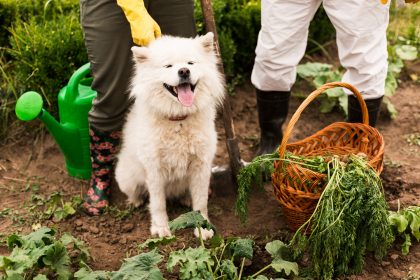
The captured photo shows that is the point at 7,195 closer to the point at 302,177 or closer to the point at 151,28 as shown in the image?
the point at 151,28

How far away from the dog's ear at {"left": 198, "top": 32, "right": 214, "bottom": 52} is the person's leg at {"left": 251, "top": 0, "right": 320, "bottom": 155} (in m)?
0.47

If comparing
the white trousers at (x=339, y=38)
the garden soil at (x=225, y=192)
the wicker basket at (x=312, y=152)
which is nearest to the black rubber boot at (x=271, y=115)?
the white trousers at (x=339, y=38)

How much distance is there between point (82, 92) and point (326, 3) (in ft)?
5.21

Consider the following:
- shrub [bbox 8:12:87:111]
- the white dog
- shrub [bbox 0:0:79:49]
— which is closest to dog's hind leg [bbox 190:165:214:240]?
the white dog

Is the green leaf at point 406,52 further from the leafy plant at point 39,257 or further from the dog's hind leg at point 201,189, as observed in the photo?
the leafy plant at point 39,257

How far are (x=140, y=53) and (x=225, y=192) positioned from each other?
116 centimetres

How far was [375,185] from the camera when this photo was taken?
2547 millimetres

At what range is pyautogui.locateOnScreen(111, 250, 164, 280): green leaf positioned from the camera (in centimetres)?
236

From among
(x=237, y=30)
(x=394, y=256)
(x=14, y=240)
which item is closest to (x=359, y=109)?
(x=394, y=256)

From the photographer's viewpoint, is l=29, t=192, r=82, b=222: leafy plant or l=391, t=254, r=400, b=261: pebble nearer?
l=391, t=254, r=400, b=261: pebble

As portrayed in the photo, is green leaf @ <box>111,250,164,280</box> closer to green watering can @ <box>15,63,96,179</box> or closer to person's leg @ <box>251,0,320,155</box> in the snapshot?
green watering can @ <box>15,63,96,179</box>

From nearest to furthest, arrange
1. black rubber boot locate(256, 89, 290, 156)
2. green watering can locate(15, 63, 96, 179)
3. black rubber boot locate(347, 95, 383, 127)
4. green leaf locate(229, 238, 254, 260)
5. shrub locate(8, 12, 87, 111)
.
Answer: green leaf locate(229, 238, 254, 260)
black rubber boot locate(347, 95, 383, 127)
green watering can locate(15, 63, 96, 179)
black rubber boot locate(256, 89, 290, 156)
shrub locate(8, 12, 87, 111)

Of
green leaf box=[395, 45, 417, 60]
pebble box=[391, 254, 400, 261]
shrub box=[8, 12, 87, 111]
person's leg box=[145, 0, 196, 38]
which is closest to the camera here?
pebble box=[391, 254, 400, 261]

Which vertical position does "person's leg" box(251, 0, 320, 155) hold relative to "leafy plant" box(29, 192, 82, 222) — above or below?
above
